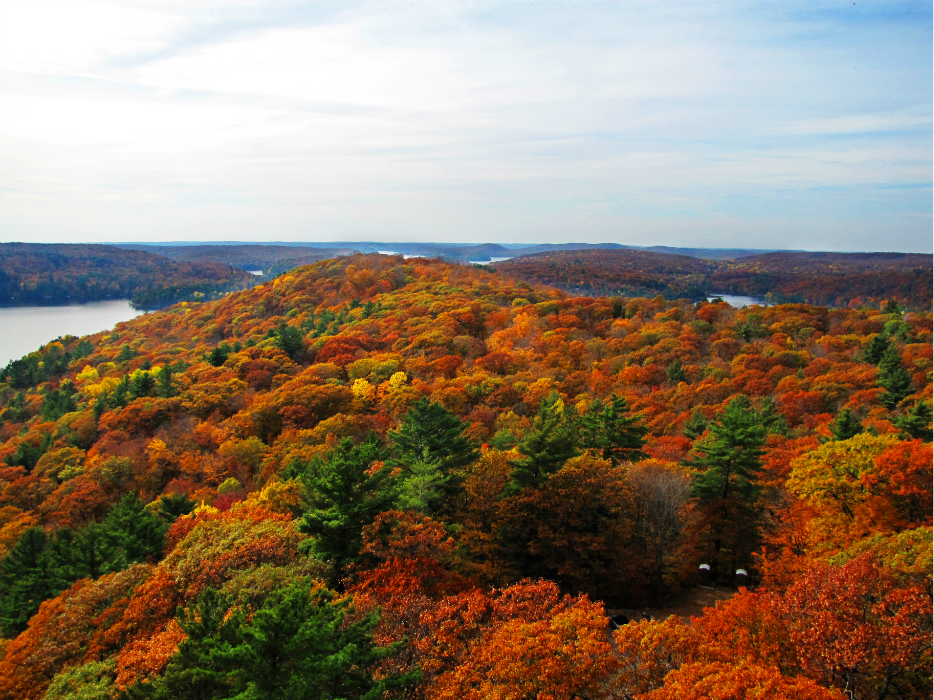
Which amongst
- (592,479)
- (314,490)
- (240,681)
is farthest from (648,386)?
(240,681)

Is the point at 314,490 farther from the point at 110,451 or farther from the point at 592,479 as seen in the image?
the point at 110,451

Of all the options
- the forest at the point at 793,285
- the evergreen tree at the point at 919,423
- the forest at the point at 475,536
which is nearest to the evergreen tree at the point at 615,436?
the forest at the point at 475,536

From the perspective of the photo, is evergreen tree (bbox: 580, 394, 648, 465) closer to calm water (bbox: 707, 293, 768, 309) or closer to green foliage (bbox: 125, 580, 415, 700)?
green foliage (bbox: 125, 580, 415, 700)

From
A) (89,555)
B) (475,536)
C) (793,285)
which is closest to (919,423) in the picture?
(475,536)

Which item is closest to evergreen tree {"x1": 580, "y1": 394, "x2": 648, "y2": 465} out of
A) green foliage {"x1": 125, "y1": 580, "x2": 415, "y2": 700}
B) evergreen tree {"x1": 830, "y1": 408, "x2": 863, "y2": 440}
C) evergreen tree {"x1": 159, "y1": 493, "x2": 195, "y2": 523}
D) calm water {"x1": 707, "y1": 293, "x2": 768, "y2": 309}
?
evergreen tree {"x1": 830, "y1": 408, "x2": 863, "y2": 440}

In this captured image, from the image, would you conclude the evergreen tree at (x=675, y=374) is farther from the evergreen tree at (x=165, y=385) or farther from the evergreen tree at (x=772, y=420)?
the evergreen tree at (x=165, y=385)

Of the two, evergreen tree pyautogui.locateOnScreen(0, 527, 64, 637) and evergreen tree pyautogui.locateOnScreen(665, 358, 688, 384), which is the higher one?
evergreen tree pyautogui.locateOnScreen(665, 358, 688, 384)

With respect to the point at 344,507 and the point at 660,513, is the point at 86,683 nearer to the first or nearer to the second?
the point at 344,507
